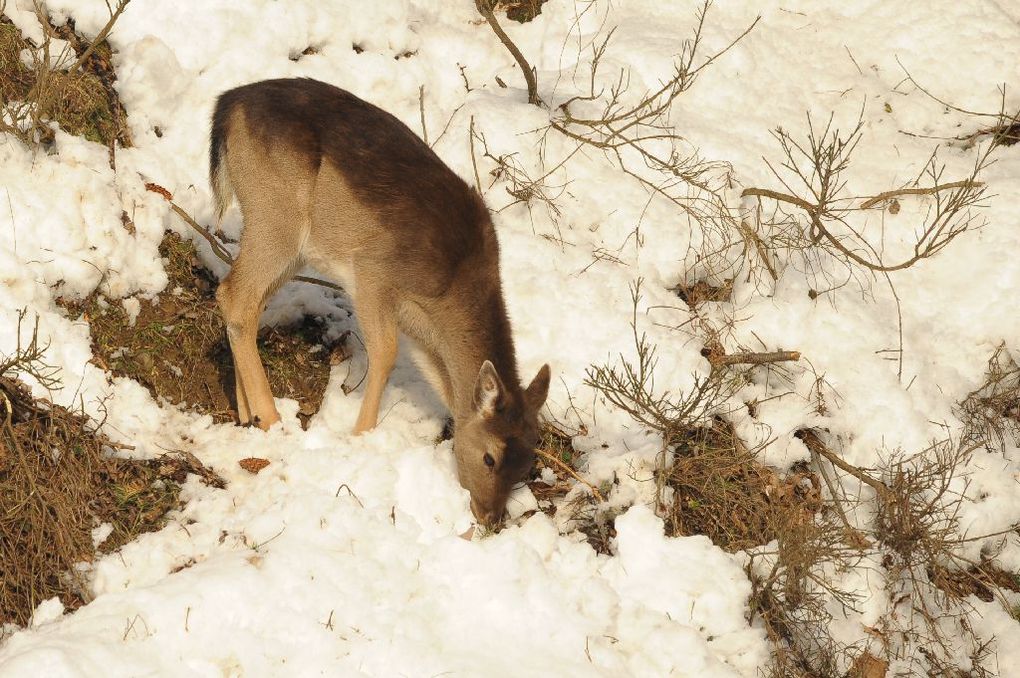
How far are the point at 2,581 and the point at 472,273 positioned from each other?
3.14m

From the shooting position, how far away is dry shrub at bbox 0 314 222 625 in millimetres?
5227

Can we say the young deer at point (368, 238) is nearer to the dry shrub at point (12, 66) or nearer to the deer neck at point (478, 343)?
the deer neck at point (478, 343)

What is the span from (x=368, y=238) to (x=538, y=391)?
1.47m

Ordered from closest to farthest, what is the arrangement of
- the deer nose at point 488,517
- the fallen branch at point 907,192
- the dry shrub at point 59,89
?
the deer nose at point 488,517 < the dry shrub at point 59,89 < the fallen branch at point 907,192

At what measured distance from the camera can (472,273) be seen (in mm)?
6383

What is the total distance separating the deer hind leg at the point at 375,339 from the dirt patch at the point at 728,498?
1.88 meters

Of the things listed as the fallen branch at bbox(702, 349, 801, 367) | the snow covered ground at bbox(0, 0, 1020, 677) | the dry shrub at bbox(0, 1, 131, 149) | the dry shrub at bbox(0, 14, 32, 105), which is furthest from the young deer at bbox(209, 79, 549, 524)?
the dry shrub at bbox(0, 14, 32, 105)

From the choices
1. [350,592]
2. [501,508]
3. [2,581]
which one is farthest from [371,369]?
[2,581]

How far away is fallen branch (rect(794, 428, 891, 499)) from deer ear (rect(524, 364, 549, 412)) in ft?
5.93

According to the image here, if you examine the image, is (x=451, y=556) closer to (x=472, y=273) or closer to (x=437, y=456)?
(x=437, y=456)

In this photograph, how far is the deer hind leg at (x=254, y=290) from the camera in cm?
651

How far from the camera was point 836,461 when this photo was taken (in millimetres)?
6461

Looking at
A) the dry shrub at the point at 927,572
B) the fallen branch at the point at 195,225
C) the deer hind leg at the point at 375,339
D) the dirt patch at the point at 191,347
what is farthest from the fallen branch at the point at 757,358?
the fallen branch at the point at 195,225

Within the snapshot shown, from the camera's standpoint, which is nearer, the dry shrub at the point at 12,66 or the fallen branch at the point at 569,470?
the fallen branch at the point at 569,470
